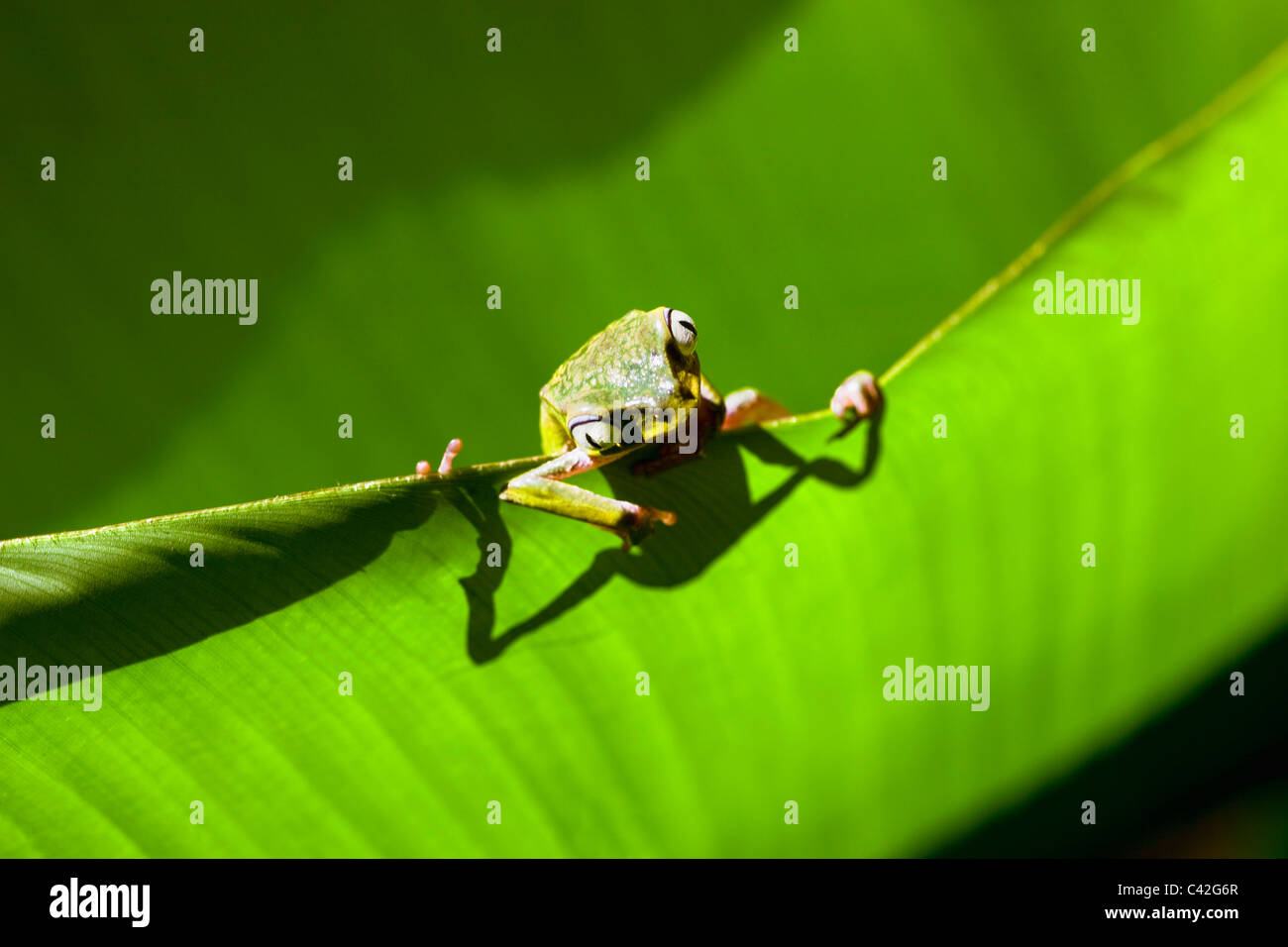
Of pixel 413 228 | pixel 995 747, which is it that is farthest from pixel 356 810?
pixel 413 228

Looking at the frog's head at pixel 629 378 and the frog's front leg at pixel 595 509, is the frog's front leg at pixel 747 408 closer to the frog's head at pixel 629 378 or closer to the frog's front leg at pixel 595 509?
the frog's head at pixel 629 378

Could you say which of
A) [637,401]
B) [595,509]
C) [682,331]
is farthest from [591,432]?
[595,509]

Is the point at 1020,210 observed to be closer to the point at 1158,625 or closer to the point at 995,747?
the point at 1158,625

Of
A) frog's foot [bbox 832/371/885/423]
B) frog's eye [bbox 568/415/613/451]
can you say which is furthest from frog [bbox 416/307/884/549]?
frog's foot [bbox 832/371/885/423]

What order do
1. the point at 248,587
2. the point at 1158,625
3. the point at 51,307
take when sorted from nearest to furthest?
the point at 248,587, the point at 1158,625, the point at 51,307

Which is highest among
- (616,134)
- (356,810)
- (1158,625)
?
(616,134)

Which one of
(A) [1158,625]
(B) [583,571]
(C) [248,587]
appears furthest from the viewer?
(A) [1158,625]
